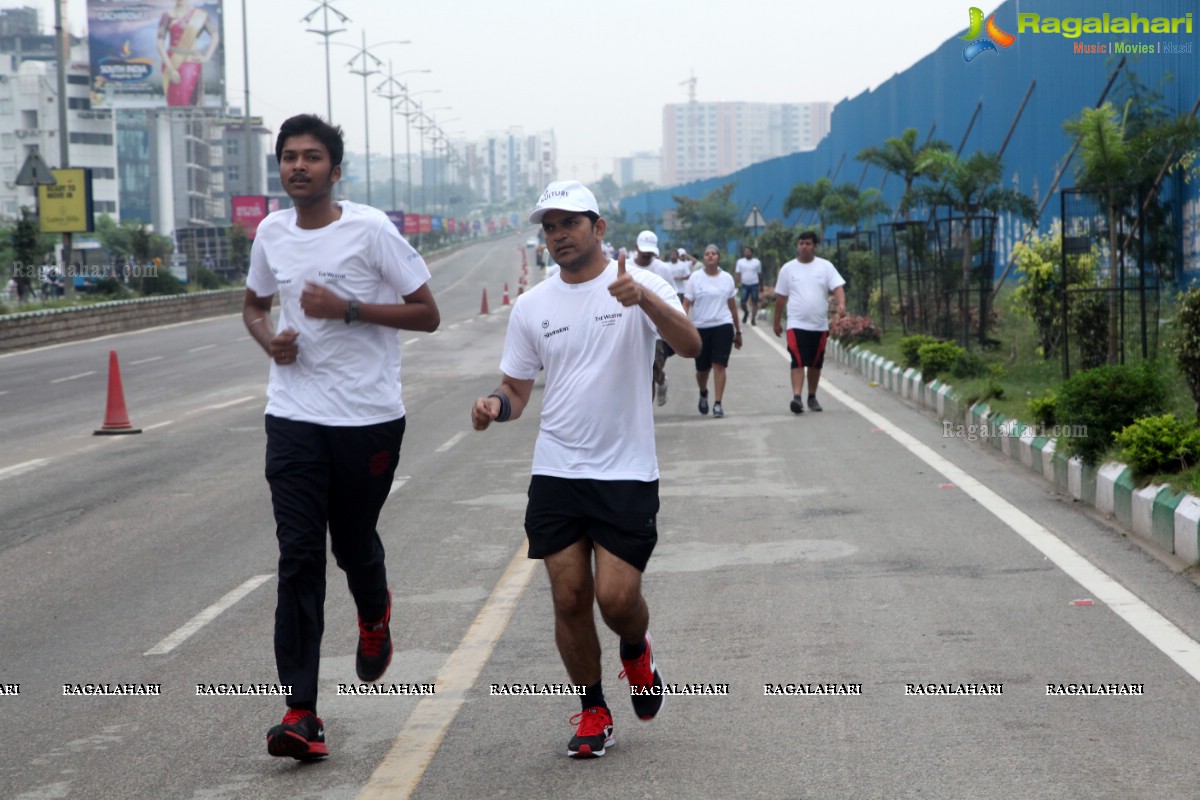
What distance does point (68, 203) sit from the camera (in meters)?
43.8

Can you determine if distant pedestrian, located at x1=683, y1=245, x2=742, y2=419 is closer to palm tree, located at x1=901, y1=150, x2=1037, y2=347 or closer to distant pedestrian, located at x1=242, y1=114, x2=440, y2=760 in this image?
palm tree, located at x1=901, y1=150, x2=1037, y2=347

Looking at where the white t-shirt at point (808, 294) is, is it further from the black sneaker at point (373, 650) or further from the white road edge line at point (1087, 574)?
the black sneaker at point (373, 650)

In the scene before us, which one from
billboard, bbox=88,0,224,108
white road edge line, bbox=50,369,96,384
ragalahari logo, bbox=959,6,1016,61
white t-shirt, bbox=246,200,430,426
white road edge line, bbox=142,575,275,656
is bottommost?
white road edge line, bbox=142,575,275,656

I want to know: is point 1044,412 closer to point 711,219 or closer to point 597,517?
point 597,517

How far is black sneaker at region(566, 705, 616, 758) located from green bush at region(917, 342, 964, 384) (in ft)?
43.6

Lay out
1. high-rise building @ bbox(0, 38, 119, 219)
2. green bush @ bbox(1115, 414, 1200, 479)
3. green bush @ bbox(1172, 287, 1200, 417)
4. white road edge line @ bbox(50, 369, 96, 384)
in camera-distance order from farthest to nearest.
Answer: high-rise building @ bbox(0, 38, 119, 219), white road edge line @ bbox(50, 369, 96, 384), green bush @ bbox(1172, 287, 1200, 417), green bush @ bbox(1115, 414, 1200, 479)

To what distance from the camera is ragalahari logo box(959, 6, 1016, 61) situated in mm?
31638

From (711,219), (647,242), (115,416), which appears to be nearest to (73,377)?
(115,416)

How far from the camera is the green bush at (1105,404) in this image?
10.3 m

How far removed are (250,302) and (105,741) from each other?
1.60m

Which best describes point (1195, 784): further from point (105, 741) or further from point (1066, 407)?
point (1066, 407)

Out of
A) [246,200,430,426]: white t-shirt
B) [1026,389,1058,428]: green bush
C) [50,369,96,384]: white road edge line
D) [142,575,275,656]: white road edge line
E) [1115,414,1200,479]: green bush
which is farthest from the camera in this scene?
[50,369,96,384]: white road edge line

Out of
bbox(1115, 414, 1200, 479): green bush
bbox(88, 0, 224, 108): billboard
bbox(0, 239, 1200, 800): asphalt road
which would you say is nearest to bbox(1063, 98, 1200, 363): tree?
bbox(0, 239, 1200, 800): asphalt road

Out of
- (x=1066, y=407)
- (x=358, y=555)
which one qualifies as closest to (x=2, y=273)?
(x=1066, y=407)
